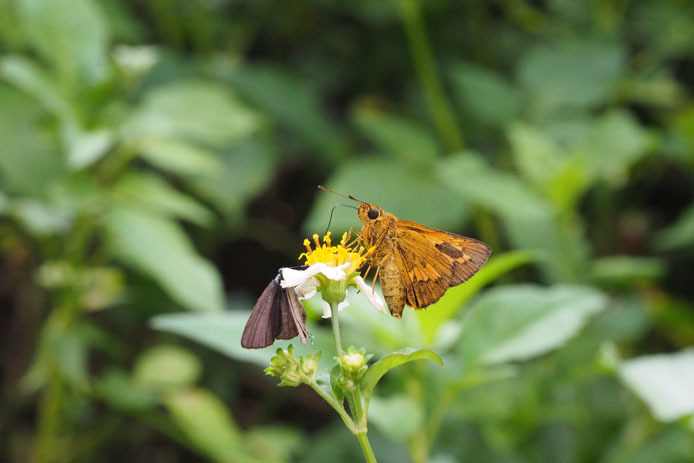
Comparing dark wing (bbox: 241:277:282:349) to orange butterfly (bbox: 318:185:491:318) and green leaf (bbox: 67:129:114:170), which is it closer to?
orange butterfly (bbox: 318:185:491:318)

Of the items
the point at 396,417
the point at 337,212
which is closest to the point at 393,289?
the point at 396,417

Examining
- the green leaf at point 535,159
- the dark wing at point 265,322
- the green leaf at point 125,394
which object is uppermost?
the green leaf at point 535,159

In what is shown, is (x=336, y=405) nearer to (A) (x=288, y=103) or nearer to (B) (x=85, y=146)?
(B) (x=85, y=146)

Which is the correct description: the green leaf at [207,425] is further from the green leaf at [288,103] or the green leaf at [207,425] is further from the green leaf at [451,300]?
the green leaf at [288,103]

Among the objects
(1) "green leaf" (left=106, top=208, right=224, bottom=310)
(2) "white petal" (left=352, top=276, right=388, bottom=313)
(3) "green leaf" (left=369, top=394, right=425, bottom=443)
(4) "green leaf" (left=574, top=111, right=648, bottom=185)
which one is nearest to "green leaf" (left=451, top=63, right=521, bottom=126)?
(4) "green leaf" (left=574, top=111, right=648, bottom=185)

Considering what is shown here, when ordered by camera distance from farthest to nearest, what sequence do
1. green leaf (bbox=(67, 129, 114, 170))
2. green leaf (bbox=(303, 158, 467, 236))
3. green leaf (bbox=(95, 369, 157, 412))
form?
green leaf (bbox=(303, 158, 467, 236)), green leaf (bbox=(95, 369, 157, 412)), green leaf (bbox=(67, 129, 114, 170))

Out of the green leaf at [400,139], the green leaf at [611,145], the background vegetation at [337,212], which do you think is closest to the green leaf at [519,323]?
the background vegetation at [337,212]

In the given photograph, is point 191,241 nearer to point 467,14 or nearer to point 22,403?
point 22,403
